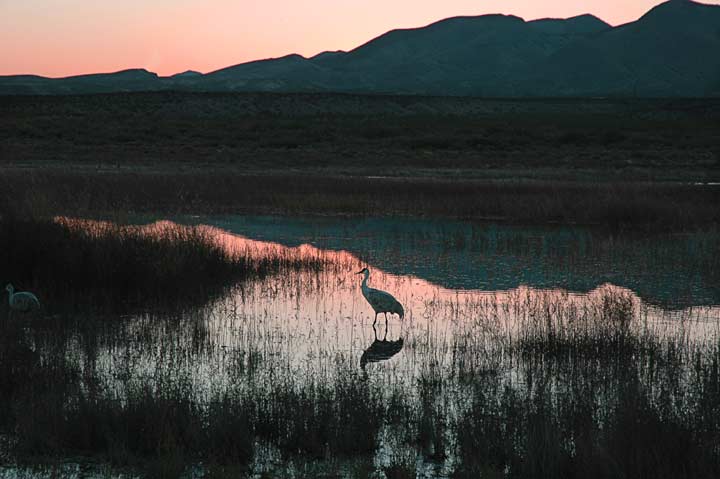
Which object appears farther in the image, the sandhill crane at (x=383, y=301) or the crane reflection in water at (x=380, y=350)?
the sandhill crane at (x=383, y=301)

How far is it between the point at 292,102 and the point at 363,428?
269 ft

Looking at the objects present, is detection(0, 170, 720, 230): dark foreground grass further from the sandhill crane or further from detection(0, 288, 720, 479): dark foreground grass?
detection(0, 288, 720, 479): dark foreground grass

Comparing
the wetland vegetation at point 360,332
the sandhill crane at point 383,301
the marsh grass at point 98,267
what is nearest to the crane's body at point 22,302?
the wetland vegetation at point 360,332

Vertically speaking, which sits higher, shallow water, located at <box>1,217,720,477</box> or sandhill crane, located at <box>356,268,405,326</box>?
sandhill crane, located at <box>356,268,405,326</box>

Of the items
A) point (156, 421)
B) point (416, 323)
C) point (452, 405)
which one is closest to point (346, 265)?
point (416, 323)

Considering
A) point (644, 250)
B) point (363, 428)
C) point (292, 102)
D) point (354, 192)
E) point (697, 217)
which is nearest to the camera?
point (363, 428)

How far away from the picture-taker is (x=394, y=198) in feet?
94.5

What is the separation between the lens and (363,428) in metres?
7.24

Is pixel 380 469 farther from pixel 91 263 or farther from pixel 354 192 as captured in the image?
pixel 354 192

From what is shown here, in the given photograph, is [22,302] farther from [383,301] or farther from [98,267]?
[383,301]

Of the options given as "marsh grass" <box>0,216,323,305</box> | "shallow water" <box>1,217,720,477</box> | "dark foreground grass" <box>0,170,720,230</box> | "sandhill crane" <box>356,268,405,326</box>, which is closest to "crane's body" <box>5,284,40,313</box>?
"marsh grass" <box>0,216,323,305</box>

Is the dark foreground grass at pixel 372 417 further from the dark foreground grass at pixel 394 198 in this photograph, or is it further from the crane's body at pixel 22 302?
the dark foreground grass at pixel 394 198

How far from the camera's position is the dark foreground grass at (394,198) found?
2394cm

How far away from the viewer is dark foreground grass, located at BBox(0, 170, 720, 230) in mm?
23938
